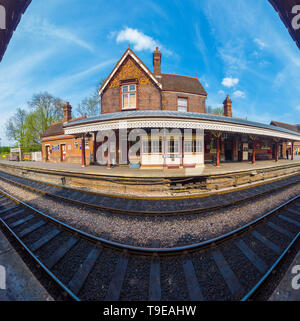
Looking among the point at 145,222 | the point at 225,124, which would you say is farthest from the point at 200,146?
the point at 145,222

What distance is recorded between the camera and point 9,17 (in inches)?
95.1

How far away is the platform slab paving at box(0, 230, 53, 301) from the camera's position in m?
1.95

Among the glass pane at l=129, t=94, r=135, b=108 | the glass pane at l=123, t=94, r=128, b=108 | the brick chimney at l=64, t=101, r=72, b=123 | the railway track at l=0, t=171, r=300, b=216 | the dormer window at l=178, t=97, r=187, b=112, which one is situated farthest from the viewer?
the brick chimney at l=64, t=101, r=72, b=123

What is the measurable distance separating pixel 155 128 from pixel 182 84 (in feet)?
30.3

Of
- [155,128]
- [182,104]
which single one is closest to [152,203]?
[155,128]

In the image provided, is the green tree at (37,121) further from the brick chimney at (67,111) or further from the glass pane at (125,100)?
the glass pane at (125,100)

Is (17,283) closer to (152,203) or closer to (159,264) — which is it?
(159,264)

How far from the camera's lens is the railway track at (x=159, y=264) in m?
2.04

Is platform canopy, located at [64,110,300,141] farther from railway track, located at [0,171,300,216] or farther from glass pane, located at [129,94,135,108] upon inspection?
railway track, located at [0,171,300,216]

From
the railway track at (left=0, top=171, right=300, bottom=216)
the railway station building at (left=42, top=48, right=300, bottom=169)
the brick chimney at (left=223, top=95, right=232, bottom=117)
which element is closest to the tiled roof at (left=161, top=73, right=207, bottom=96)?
the railway station building at (left=42, top=48, right=300, bottom=169)

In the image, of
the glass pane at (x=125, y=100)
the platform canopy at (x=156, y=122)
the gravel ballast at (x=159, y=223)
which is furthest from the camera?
the glass pane at (x=125, y=100)

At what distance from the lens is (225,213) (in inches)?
179

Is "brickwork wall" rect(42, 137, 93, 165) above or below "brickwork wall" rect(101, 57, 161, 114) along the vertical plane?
below

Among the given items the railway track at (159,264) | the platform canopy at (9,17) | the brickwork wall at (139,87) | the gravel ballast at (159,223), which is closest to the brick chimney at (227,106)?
the brickwork wall at (139,87)
